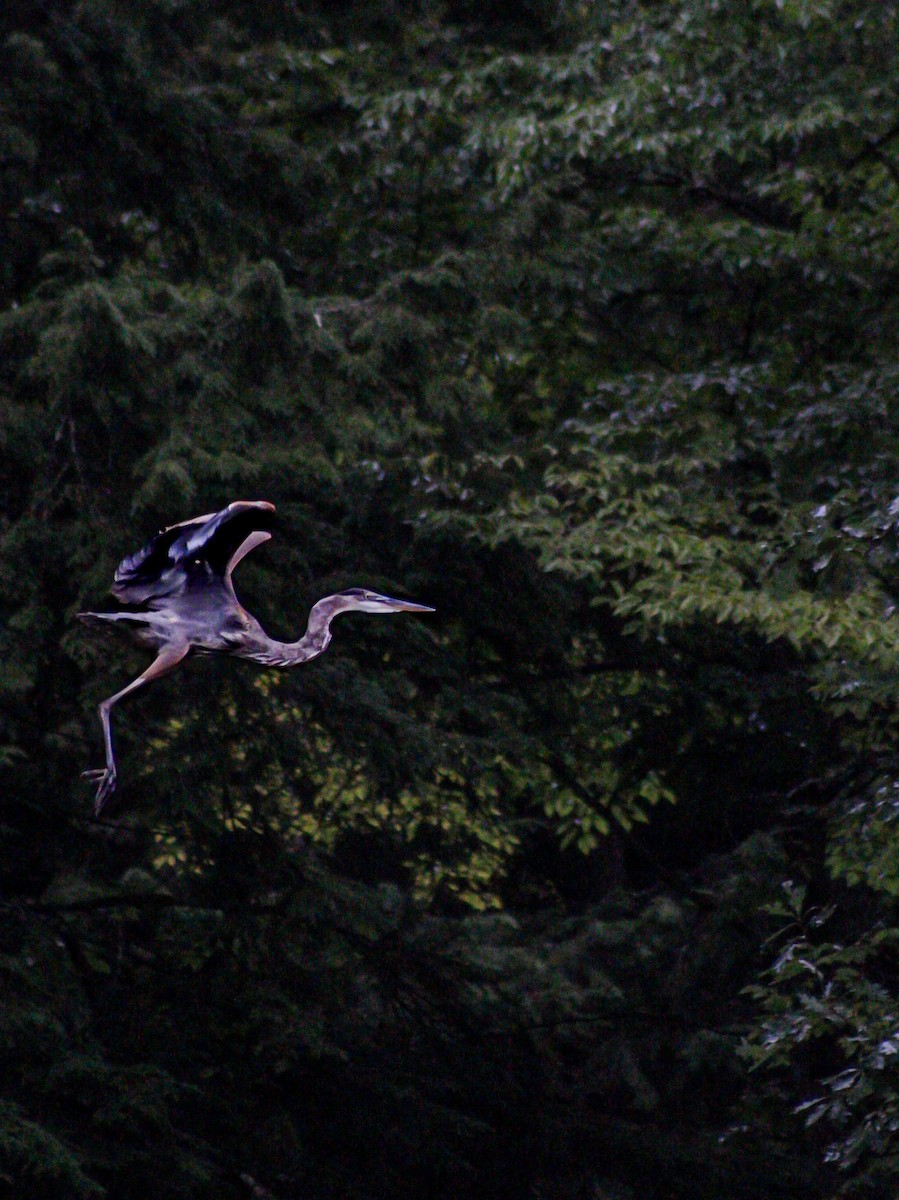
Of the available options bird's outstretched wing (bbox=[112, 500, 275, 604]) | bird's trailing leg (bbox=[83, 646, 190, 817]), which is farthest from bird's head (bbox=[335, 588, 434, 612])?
bird's trailing leg (bbox=[83, 646, 190, 817])

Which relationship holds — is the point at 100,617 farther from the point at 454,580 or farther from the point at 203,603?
the point at 454,580

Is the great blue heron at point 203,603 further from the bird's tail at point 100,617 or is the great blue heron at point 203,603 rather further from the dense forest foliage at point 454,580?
the dense forest foliage at point 454,580

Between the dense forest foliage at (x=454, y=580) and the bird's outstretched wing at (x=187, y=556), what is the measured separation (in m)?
2.32

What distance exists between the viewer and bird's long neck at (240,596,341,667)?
307cm

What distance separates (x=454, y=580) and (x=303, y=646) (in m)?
4.96

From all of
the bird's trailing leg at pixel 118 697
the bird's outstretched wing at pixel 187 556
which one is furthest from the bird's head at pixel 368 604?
the bird's trailing leg at pixel 118 697

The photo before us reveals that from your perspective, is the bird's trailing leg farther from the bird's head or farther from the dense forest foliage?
the dense forest foliage

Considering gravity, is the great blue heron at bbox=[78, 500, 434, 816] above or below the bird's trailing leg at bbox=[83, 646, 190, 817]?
above

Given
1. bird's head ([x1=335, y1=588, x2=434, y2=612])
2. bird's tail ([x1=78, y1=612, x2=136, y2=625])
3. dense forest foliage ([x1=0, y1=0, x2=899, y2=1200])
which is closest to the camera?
bird's tail ([x1=78, y1=612, x2=136, y2=625])

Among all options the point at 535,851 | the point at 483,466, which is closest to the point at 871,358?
the point at 483,466

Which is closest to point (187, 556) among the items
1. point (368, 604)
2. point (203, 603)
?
point (203, 603)

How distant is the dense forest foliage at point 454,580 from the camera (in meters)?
6.94

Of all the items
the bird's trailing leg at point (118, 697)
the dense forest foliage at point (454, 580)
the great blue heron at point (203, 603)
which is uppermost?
the dense forest foliage at point (454, 580)

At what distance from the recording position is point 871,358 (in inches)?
389
